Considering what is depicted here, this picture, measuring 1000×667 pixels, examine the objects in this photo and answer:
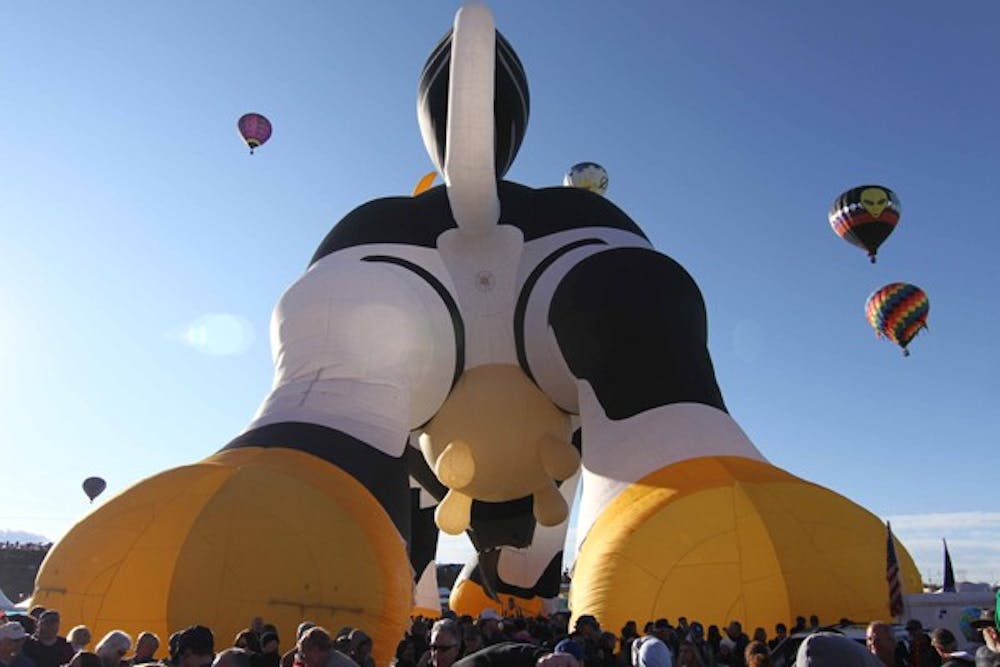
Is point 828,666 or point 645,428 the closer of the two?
point 828,666

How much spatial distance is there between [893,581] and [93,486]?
2682 cm

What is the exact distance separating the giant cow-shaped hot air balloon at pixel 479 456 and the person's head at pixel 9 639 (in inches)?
100

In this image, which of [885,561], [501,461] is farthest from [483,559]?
[885,561]

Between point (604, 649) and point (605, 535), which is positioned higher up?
point (605, 535)

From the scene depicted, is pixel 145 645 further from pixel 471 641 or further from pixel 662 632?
pixel 662 632

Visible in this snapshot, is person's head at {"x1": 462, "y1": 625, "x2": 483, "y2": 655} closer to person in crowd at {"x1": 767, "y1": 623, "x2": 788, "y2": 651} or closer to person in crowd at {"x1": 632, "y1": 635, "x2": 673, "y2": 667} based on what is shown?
person in crowd at {"x1": 632, "y1": 635, "x2": 673, "y2": 667}

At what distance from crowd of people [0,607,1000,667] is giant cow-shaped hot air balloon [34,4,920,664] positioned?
747 millimetres

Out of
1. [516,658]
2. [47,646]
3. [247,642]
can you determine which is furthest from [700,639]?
[516,658]

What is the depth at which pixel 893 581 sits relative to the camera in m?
6.68

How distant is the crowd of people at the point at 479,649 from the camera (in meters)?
2.06

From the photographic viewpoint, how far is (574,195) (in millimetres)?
10883

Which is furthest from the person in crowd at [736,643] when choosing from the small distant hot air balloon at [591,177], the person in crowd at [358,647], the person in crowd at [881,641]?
the small distant hot air balloon at [591,177]

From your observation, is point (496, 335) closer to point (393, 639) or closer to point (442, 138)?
point (442, 138)

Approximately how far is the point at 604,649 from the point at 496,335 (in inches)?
226
